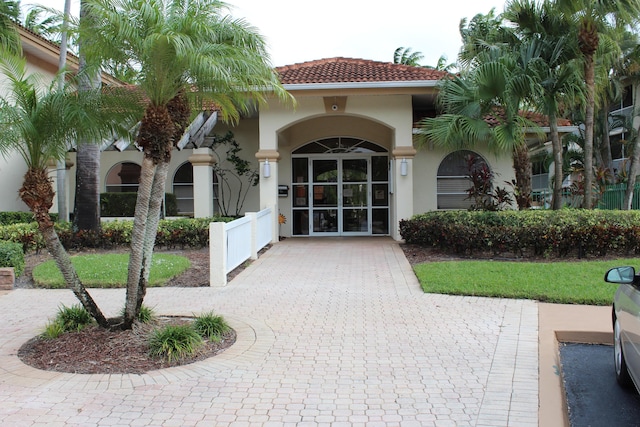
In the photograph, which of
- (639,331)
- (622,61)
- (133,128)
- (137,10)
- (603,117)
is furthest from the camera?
(603,117)

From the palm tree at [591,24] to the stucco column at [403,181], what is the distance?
4501 mm

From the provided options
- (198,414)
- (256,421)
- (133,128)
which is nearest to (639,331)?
(256,421)

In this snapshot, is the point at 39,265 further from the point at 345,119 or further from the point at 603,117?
the point at 603,117

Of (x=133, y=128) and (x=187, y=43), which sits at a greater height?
(x=187, y=43)

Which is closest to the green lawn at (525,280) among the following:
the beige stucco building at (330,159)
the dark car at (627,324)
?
the dark car at (627,324)

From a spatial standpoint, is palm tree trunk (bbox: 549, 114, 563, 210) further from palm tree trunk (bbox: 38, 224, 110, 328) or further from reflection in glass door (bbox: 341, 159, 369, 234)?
palm tree trunk (bbox: 38, 224, 110, 328)

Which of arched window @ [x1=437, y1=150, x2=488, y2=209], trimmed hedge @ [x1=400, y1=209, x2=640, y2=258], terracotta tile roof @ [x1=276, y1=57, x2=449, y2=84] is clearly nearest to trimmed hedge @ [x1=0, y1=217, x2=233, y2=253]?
terracotta tile roof @ [x1=276, y1=57, x2=449, y2=84]

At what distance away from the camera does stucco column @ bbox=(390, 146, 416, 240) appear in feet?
48.5

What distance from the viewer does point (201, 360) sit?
17.2 ft

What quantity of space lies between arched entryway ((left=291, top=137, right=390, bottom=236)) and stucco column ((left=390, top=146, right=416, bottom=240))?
247cm

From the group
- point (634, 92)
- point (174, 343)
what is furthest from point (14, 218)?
point (634, 92)

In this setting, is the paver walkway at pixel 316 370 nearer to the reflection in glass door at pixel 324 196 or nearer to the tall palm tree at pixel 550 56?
the tall palm tree at pixel 550 56

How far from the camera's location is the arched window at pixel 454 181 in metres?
16.1

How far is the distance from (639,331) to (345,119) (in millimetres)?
14064
